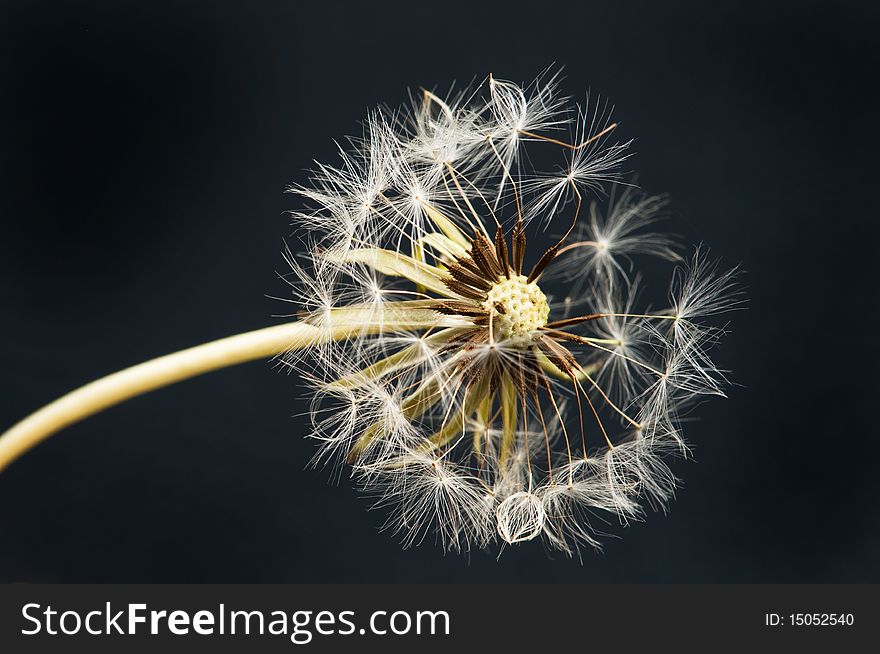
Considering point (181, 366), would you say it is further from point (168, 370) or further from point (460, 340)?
point (460, 340)

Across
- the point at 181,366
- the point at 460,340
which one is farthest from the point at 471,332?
the point at 181,366

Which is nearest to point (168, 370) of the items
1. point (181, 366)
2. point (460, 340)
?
point (181, 366)

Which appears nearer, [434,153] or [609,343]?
[434,153]

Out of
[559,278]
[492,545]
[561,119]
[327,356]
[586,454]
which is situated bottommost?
[492,545]

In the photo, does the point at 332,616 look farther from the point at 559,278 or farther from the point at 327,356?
the point at 559,278

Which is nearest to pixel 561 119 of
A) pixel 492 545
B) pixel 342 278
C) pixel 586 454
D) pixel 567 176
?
pixel 567 176
